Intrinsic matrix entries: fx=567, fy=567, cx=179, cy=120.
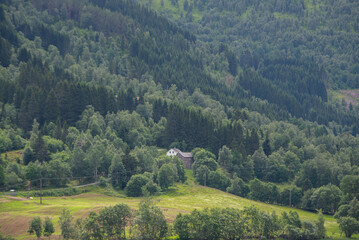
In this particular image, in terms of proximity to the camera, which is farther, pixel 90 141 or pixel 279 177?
pixel 279 177

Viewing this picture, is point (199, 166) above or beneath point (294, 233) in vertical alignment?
above

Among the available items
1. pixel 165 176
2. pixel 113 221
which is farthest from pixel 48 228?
pixel 165 176

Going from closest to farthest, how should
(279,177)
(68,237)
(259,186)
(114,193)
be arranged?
1. (68,237)
2. (114,193)
3. (259,186)
4. (279,177)

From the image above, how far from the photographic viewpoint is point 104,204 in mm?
139250

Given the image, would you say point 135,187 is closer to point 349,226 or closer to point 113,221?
point 113,221

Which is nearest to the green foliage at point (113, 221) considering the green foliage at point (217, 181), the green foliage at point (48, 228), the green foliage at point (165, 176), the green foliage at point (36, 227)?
the green foliage at point (48, 228)

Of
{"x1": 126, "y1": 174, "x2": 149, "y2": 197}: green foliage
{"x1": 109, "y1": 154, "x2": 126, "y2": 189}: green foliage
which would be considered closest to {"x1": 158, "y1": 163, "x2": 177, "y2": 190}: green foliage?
{"x1": 126, "y1": 174, "x2": 149, "y2": 197}: green foliage

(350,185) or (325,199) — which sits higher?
(350,185)

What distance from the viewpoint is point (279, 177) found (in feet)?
638

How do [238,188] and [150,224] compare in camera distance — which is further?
[238,188]

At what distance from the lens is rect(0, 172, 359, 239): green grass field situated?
124 metres

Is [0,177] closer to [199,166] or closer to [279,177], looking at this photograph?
[199,166]

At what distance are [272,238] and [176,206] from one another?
28.7 m

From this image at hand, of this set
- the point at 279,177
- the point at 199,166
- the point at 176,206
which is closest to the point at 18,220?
the point at 176,206
